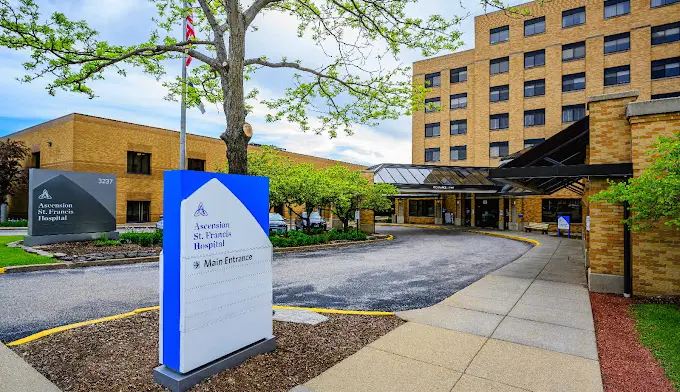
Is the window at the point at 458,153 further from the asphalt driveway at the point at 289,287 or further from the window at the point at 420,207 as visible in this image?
the asphalt driveway at the point at 289,287

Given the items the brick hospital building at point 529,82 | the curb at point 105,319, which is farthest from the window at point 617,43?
the curb at point 105,319

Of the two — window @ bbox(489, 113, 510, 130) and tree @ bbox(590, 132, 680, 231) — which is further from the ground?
window @ bbox(489, 113, 510, 130)

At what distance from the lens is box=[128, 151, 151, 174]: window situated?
111ft

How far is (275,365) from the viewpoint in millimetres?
4402

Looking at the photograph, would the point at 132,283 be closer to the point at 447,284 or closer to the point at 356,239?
the point at 447,284

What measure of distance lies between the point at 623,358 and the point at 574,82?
124 feet

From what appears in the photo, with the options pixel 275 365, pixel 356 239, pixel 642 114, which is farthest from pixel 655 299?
pixel 356 239

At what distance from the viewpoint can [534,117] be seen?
37.4 m

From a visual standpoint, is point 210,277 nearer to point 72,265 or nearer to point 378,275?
point 378,275

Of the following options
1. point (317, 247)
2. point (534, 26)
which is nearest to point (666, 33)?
point (534, 26)

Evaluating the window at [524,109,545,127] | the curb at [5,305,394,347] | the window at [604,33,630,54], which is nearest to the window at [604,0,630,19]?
the window at [604,33,630,54]

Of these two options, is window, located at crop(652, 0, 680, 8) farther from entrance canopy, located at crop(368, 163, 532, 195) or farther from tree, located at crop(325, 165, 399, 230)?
tree, located at crop(325, 165, 399, 230)

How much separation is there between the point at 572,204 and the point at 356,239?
2238 cm

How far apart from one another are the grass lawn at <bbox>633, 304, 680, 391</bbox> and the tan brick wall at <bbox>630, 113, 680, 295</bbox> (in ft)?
2.68
